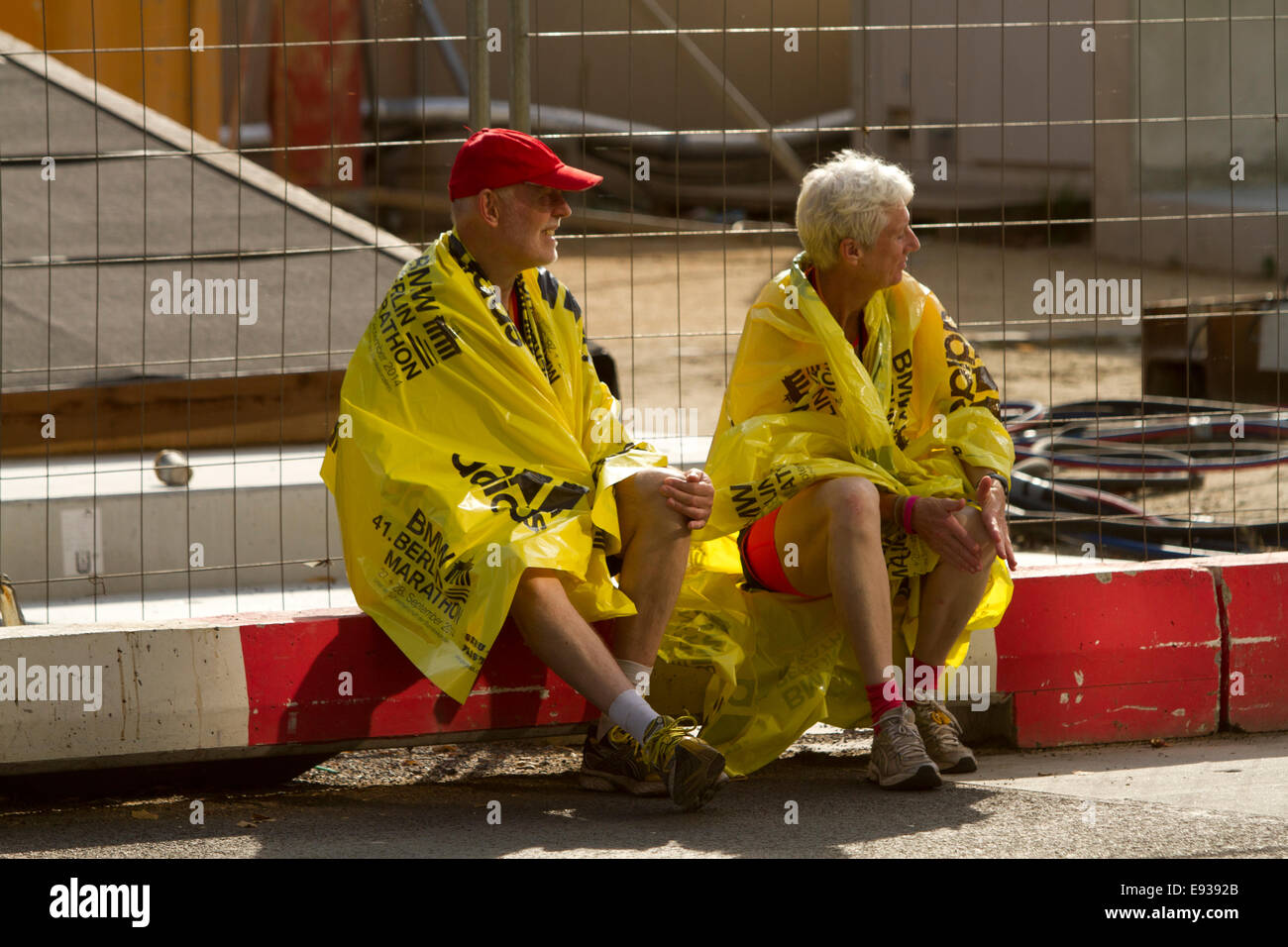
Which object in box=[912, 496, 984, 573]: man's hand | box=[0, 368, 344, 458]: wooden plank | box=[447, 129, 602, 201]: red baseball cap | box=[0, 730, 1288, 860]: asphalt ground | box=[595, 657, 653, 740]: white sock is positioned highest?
box=[447, 129, 602, 201]: red baseball cap

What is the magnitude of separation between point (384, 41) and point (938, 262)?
7.03 ft

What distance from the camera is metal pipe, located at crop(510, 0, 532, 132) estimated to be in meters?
4.68

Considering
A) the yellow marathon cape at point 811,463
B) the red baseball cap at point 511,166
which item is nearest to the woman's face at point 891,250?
the yellow marathon cape at point 811,463

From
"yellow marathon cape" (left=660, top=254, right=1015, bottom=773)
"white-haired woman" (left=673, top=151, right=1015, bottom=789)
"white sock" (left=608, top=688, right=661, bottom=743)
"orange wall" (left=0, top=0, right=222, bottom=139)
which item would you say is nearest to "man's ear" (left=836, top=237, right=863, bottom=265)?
"white-haired woman" (left=673, top=151, right=1015, bottom=789)

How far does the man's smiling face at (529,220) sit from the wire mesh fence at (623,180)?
100cm

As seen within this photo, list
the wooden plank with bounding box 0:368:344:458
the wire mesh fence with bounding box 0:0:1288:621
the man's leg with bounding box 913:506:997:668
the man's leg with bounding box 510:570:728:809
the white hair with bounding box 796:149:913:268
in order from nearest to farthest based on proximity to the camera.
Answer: the man's leg with bounding box 510:570:728:809
the man's leg with bounding box 913:506:997:668
the white hair with bounding box 796:149:913:268
the wire mesh fence with bounding box 0:0:1288:621
the wooden plank with bounding box 0:368:344:458

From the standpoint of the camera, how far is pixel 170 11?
5742 millimetres

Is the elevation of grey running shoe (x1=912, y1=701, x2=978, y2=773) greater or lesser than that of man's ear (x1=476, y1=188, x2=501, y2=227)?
lesser

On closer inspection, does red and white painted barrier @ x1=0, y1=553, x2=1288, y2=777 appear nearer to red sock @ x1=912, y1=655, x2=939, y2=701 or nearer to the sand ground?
red sock @ x1=912, y1=655, x2=939, y2=701

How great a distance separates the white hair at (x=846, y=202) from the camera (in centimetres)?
387

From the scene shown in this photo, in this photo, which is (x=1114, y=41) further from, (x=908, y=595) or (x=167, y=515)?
(x=167, y=515)

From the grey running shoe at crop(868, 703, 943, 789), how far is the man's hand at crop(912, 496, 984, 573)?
373 millimetres

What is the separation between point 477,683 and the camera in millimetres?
3779

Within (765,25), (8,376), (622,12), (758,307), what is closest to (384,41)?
(622,12)
